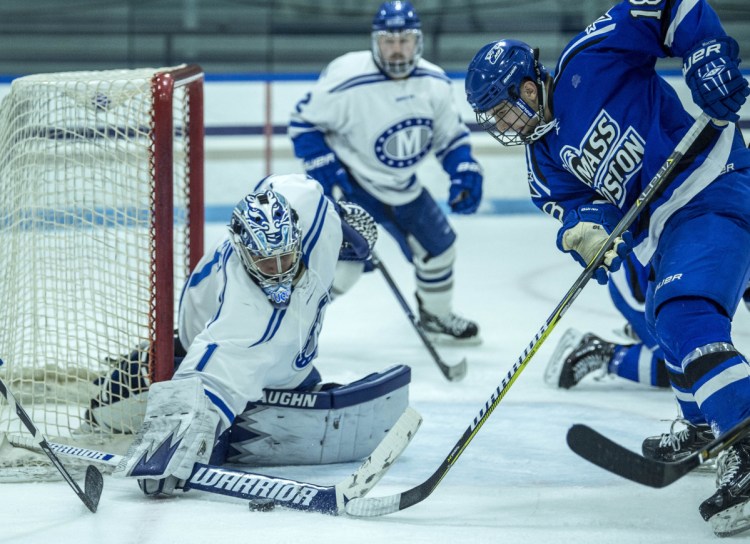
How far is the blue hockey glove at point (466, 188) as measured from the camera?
4375mm

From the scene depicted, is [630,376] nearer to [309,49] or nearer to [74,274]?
[74,274]

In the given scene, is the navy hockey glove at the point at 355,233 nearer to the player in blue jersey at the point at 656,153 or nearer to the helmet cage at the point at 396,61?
the player in blue jersey at the point at 656,153

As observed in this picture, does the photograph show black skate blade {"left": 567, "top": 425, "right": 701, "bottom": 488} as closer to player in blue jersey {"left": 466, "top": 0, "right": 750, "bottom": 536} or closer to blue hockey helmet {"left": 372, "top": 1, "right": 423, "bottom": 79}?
player in blue jersey {"left": 466, "top": 0, "right": 750, "bottom": 536}

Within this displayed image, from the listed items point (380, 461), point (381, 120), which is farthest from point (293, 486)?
point (381, 120)

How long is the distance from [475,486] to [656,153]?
2.83ft

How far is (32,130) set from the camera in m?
3.04

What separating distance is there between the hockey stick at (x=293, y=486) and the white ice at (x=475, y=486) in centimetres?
3

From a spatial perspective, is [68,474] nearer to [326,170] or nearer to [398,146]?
[326,170]

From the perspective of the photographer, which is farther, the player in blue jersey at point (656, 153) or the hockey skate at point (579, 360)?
the hockey skate at point (579, 360)

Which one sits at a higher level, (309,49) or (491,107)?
(491,107)

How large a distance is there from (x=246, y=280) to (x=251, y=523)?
569 millimetres

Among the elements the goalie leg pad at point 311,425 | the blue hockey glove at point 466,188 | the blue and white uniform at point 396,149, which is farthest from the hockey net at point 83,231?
the blue hockey glove at point 466,188

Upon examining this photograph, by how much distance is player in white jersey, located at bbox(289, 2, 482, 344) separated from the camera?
4.41 m

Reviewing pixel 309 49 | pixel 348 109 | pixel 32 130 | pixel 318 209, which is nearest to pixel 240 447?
pixel 318 209
